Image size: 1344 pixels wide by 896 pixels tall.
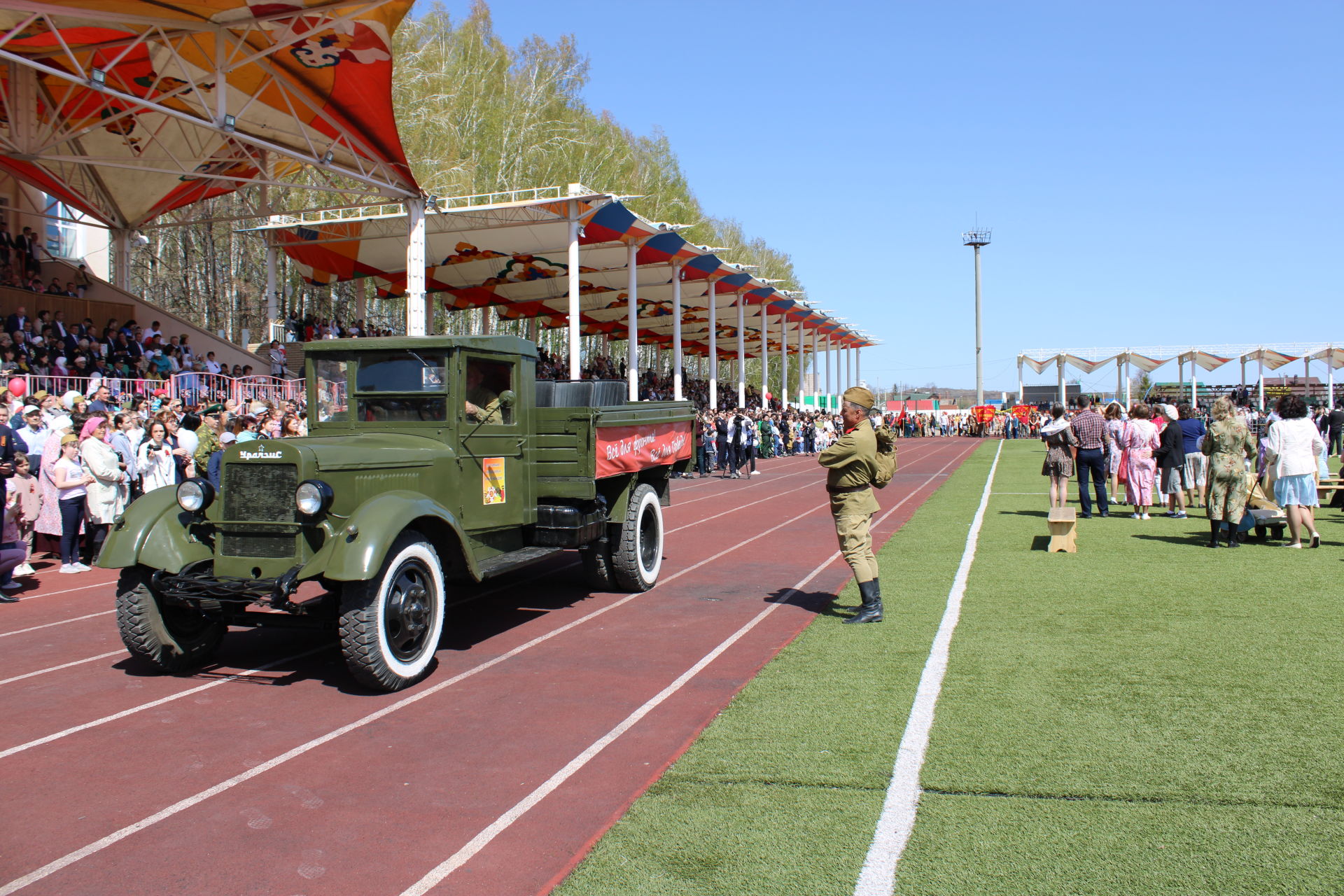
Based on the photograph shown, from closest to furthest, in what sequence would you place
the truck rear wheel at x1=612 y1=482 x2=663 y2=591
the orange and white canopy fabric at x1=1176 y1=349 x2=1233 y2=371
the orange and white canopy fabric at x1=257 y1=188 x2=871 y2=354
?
the truck rear wheel at x1=612 y1=482 x2=663 y2=591 < the orange and white canopy fabric at x1=257 y1=188 x2=871 y2=354 < the orange and white canopy fabric at x1=1176 y1=349 x2=1233 y2=371

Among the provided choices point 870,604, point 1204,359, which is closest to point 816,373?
point 1204,359

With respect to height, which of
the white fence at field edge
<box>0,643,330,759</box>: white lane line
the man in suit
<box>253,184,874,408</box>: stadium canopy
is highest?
<box>253,184,874,408</box>: stadium canopy

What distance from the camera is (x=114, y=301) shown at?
24.3 m

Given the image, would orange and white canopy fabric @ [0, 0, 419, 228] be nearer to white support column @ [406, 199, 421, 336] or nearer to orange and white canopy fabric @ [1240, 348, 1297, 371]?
white support column @ [406, 199, 421, 336]

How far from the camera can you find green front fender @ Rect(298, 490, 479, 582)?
550 cm

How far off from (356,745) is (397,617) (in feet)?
3.63

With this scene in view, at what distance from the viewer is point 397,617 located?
5922 mm

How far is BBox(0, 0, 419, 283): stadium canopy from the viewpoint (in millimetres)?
16016

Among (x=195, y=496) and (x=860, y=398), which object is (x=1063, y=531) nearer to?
(x=860, y=398)

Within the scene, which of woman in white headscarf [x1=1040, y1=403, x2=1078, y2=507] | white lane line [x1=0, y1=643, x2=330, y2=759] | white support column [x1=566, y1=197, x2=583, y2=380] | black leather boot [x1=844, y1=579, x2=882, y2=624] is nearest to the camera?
white lane line [x1=0, y1=643, x2=330, y2=759]

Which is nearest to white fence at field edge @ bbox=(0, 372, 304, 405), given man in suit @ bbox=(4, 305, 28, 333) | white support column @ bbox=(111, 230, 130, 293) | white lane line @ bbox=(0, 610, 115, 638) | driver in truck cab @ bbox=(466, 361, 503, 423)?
man in suit @ bbox=(4, 305, 28, 333)

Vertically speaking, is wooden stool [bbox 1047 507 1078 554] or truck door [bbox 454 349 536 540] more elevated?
truck door [bbox 454 349 536 540]

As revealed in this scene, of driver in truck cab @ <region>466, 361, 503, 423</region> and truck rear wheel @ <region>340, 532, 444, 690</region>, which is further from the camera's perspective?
driver in truck cab @ <region>466, 361, 503, 423</region>

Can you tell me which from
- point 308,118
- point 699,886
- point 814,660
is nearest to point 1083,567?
point 814,660
